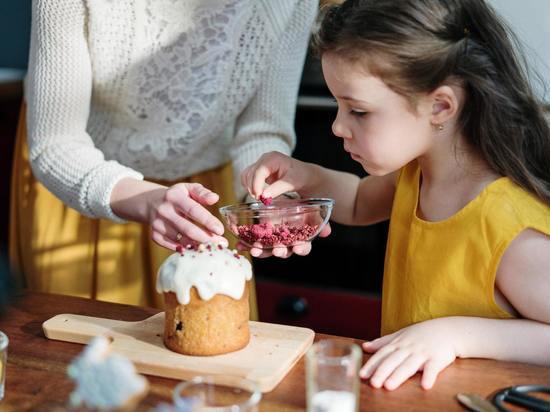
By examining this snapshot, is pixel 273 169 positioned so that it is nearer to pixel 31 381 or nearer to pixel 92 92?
pixel 92 92

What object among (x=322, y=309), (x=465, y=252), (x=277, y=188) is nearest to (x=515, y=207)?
(x=465, y=252)

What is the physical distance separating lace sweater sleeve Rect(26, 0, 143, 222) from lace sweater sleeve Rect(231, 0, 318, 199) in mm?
320

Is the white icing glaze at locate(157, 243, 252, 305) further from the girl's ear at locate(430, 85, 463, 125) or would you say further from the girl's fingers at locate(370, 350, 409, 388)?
the girl's ear at locate(430, 85, 463, 125)

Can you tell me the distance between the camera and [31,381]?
1.08 m

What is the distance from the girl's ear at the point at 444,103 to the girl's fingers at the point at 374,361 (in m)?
0.42

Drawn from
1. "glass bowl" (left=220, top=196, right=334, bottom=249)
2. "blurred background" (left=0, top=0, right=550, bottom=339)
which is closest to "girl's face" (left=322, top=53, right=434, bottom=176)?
"glass bowl" (left=220, top=196, right=334, bottom=249)

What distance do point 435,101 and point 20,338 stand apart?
2.57 feet

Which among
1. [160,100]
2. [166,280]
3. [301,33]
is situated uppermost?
[301,33]

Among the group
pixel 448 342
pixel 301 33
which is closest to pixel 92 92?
pixel 301 33

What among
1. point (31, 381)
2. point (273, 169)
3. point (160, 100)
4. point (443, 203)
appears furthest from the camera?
point (160, 100)

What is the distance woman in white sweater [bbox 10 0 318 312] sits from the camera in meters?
1.56

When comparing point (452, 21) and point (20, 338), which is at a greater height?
point (452, 21)

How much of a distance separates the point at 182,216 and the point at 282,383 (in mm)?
427

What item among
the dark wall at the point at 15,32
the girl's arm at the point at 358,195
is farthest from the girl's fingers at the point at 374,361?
the dark wall at the point at 15,32
